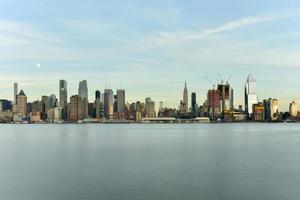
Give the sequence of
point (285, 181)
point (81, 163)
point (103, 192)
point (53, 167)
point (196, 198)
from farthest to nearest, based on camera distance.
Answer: point (81, 163), point (53, 167), point (285, 181), point (103, 192), point (196, 198)

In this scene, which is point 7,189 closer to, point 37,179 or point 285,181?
point 37,179

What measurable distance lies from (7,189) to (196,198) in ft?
77.5

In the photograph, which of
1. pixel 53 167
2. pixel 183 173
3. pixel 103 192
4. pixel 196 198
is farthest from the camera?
pixel 53 167

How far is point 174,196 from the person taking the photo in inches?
1903

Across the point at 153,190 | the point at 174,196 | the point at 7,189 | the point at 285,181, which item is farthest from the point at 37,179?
the point at 285,181

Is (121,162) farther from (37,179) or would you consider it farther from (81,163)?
(37,179)

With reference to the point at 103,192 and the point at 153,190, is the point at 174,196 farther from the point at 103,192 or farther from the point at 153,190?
the point at 103,192

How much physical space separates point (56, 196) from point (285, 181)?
31.1 m

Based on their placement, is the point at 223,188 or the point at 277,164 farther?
the point at 277,164

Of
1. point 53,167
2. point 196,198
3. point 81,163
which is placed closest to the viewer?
point 196,198

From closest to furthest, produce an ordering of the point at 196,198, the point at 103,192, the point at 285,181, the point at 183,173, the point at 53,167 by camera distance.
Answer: the point at 196,198 → the point at 103,192 → the point at 285,181 → the point at 183,173 → the point at 53,167

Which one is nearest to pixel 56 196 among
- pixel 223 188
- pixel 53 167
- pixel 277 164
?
pixel 223 188

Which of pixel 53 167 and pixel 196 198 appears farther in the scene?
pixel 53 167

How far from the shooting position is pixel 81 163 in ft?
265
